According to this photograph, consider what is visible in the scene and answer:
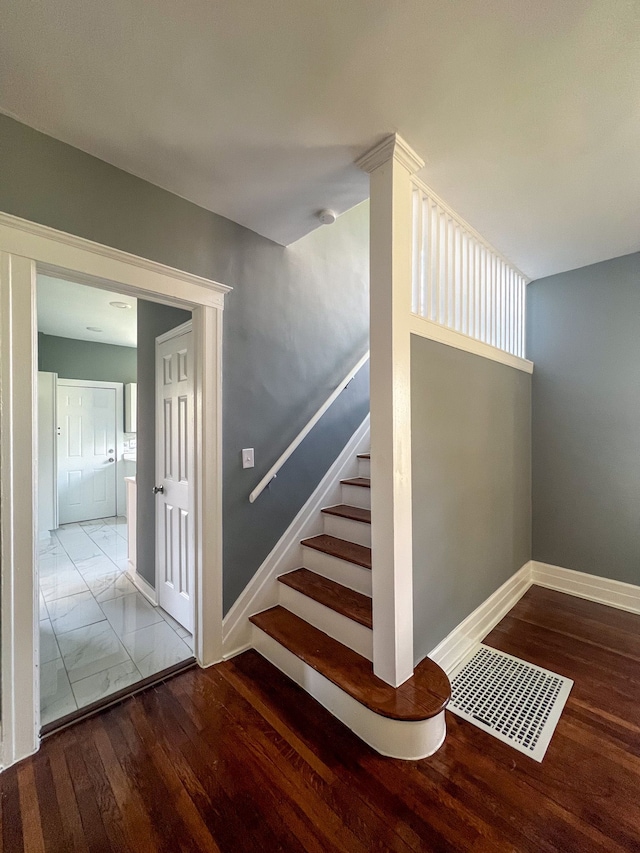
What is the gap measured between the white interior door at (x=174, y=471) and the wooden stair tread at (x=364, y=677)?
0.71 m

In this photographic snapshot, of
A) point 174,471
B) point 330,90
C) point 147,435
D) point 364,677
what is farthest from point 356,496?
point 330,90

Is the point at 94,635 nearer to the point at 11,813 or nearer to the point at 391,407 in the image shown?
the point at 11,813

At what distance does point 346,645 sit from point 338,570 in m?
0.42

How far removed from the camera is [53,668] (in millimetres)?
1896

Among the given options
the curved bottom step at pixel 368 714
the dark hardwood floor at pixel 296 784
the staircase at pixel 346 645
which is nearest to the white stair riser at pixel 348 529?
the staircase at pixel 346 645

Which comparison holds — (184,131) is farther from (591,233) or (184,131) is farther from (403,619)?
(591,233)

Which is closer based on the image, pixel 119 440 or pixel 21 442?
pixel 21 442

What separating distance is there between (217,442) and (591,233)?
2685 mm

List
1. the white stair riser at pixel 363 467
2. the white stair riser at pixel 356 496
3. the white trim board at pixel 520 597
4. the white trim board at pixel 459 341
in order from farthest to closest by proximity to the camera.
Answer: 1. the white stair riser at pixel 363 467
2. the white stair riser at pixel 356 496
3. the white trim board at pixel 520 597
4. the white trim board at pixel 459 341

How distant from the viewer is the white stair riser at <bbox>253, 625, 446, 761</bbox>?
1.35m

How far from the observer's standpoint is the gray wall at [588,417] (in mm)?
2473

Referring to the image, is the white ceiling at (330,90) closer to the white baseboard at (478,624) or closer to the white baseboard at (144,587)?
the white baseboard at (478,624)

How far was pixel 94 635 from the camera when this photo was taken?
2.22 meters

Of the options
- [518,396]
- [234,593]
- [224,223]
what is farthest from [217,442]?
[518,396]
